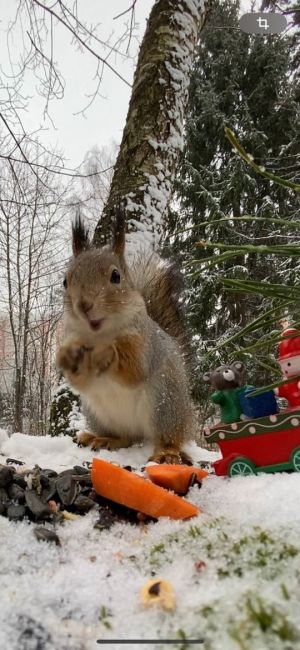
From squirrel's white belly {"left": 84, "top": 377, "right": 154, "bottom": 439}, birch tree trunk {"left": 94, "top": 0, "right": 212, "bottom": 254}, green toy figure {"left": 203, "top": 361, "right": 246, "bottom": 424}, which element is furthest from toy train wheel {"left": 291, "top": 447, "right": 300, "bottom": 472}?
birch tree trunk {"left": 94, "top": 0, "right": 212, "bottom": 254}

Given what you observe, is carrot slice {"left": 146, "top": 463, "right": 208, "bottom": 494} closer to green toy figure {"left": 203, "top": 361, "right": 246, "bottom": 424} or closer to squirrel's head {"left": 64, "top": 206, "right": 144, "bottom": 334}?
green toy figure {"left": 203, "top": 361, "right": 246, "bottom": 424}

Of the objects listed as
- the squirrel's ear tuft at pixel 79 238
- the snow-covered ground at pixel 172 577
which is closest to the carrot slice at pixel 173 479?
the snow-covered ground at pixel 172 577

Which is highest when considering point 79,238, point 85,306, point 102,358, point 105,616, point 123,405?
point 79,238

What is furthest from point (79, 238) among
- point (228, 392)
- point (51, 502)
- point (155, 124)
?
point (155, 124)

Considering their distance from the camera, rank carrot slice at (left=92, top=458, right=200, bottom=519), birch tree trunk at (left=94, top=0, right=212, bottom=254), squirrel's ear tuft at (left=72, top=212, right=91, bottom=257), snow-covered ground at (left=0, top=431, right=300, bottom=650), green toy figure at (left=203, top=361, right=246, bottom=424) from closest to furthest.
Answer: snow-covered ground at (left=0, top=431, right=300, bottom=650)
carrot slice at (left=92, top=458, right=200, bottom=519)
green toy figure at (left=203, top=361, right=246, bottom=424)
squirrel's ear tuft at (left=72, top=212, right=91, bottom=257)
birch tree trunk at (left=94, top=0, right=212, bottom=254)

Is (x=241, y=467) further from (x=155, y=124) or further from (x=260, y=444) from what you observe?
(x=155, y=124)

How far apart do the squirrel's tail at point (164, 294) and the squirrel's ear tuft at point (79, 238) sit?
22cm

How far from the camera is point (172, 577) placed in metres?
0.42

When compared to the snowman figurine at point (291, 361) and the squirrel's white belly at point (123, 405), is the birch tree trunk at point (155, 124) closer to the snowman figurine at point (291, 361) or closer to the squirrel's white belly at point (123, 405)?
the squirrel's white belly at point (123, 405)

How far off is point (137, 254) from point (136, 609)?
149cm

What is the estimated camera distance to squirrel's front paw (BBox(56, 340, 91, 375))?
3.38 feet

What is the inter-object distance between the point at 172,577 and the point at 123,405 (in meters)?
0.73

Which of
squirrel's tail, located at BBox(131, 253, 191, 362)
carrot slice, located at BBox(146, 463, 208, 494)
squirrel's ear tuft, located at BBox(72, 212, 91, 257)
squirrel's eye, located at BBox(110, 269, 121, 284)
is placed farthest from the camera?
squirrel's tail, located at BBox(131, 253, 191, 362)

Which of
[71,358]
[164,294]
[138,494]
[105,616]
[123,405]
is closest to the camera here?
[105,616]
